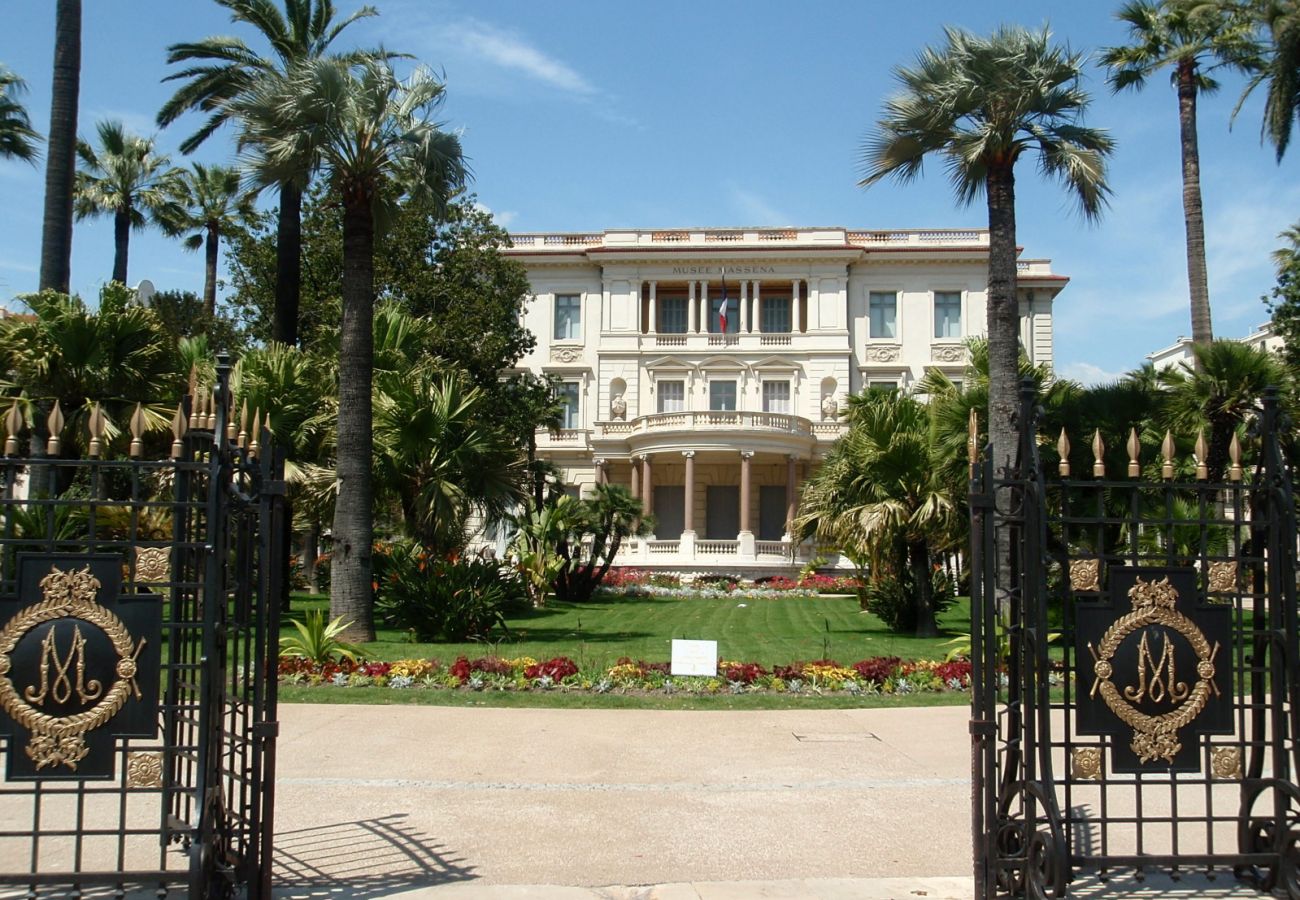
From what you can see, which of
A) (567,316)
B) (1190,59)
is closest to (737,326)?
(567,316)

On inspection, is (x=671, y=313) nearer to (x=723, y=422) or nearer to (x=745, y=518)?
(x=723, y=422)

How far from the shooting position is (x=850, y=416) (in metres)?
23.2

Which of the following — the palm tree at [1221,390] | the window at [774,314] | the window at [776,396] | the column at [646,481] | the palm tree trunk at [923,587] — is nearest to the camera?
the palm tree at [1221,390]

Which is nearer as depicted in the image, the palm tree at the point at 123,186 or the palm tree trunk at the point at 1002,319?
the palm tree trunk at the point at 1002,319

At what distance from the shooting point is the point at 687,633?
20844mm

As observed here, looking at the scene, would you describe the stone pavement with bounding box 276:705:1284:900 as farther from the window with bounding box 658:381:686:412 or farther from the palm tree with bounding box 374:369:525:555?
the window with bounding box 658:381:686:412

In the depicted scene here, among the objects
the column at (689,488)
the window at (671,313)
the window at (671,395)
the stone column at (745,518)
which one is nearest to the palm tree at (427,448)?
the stone column at (745,518)

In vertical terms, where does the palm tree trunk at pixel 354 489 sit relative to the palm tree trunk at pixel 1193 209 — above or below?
below

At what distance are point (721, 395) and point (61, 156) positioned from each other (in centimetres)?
3326

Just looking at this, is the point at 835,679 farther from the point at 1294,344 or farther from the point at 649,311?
the point at 649,311

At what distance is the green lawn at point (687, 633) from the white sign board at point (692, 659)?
1.28m

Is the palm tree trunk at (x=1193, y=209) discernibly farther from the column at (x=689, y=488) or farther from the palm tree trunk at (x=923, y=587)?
the column at (x=689, y=488)

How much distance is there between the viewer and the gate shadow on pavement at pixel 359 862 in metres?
5.82

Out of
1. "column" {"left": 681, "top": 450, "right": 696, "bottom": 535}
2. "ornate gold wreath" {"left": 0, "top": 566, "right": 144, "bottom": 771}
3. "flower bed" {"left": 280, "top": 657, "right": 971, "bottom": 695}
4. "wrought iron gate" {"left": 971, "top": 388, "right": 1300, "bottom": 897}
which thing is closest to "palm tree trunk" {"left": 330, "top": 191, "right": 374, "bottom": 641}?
"flower bed" {"left": 280, "top": 657, "right": 971, "bottom": 695}
